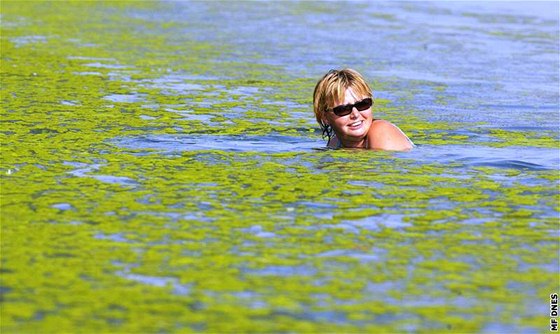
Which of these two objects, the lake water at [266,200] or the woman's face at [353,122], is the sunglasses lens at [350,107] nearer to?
the woman's face at [353,122]

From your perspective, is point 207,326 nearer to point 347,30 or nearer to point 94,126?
point 94,126

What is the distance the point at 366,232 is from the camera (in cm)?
532

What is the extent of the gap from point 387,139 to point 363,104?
0.28m

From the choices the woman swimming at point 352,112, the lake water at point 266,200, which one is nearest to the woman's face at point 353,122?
the woman swimming at point 352,112

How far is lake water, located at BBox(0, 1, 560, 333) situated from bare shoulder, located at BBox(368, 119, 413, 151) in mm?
136

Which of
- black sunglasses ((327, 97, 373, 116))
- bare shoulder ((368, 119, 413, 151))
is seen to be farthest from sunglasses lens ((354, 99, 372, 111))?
bare shoulder ((368, 119, 413, 151))

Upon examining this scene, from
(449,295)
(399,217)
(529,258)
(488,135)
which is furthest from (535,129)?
(449,295)

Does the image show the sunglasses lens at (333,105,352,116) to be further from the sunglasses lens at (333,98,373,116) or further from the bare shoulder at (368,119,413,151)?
the bare shoulder at (368,119,413,151)

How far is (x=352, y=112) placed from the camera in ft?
25.6

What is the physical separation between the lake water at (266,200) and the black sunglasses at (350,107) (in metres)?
0.26

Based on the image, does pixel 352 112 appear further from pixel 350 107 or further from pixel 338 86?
pixel 338 86

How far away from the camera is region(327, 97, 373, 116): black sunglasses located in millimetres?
7748

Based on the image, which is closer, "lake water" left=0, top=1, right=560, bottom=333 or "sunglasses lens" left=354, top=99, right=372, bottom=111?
"lake water" left=0, top=1, right=560, bottom=333

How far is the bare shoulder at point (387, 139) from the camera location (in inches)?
304
